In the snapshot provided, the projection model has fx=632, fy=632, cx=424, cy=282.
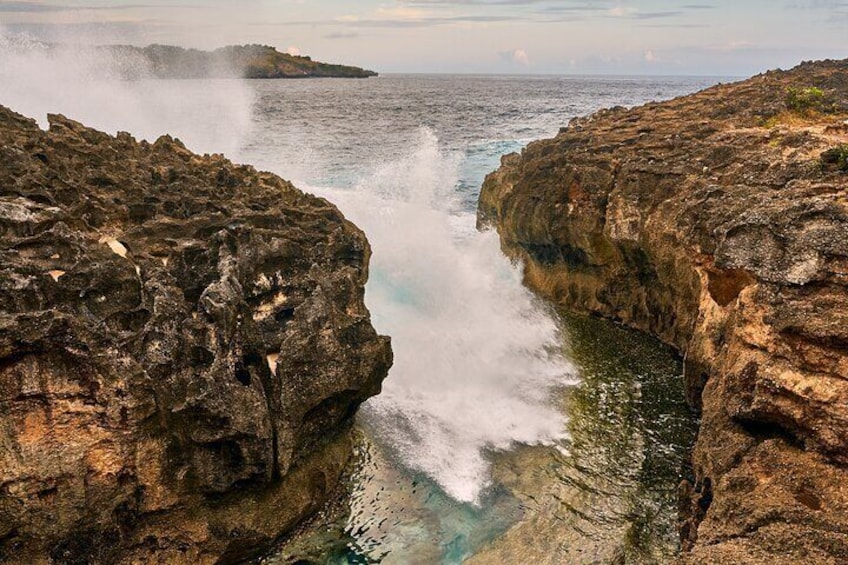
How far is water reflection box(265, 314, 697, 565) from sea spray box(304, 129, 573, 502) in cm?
52

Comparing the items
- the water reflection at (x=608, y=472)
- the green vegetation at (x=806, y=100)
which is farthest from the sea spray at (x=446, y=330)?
the green vegetation at (x=806, y=100)

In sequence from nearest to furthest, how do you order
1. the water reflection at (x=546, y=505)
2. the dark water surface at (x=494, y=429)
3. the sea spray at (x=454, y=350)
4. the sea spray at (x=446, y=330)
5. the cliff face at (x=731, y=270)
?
1. the cliff face at (x=731, y=270)
2. the water reflection at (x=546, y=505)
3. the dark water surface at (x=494, y=429)
4. the sea spray at (x=454, y=350)
5. the sea spray at (x=446, y=330)

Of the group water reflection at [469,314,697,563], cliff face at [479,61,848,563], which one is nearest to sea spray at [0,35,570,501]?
water reflection at [469,314,697,563]

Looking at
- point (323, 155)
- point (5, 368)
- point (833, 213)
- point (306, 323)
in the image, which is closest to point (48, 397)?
point (5, 368)

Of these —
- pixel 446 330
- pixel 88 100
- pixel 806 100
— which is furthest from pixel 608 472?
pixel 88 100

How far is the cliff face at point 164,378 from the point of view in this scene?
8719mm

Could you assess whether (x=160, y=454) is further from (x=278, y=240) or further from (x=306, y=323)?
(x=278, y=240)

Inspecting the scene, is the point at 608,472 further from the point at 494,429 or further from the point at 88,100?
the point at 88,100

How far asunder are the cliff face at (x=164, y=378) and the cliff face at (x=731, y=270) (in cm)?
657

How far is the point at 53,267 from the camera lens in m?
11.1

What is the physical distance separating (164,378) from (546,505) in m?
7.13

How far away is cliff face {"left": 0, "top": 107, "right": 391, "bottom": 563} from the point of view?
872 cm

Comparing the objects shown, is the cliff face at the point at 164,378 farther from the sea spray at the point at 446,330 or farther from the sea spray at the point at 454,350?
the sea spray at the point at 446,330

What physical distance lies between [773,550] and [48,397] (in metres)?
9.34
